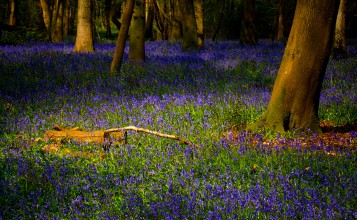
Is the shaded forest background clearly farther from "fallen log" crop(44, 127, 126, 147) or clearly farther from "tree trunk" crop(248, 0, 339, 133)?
"tree trunk" crop(248, 0, 339, 133)

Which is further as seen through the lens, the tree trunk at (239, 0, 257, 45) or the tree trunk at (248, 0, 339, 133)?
the tree trunk at (239, 0, 257, 45)

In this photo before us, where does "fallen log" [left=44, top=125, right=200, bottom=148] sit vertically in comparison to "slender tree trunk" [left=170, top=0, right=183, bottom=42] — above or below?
below

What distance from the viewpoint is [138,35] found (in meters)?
13.4

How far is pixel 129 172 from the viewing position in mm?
4973

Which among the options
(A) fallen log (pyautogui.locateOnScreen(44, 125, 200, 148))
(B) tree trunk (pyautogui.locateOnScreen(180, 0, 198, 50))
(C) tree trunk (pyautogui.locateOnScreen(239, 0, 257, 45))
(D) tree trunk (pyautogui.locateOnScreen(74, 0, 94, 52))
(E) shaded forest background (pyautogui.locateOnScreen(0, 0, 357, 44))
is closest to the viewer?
(A) fallen log (pyautogui.locateOnScreen(44, 125, 200, 148))

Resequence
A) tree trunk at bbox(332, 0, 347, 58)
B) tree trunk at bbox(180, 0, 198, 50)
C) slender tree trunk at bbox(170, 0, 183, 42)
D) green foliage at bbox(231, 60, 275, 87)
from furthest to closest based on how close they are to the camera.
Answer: slender tree trunk at bbox(170, 0, 183, 42)
tree trunk at bbox(180, 0, 198, 50)
tree trunk at bbox(332, 0, 347, 58)
green foliage at bbox(231, 60, 275, 87)

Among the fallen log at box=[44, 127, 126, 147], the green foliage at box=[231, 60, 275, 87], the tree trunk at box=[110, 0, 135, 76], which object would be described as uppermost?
the tree trunk at box=[110, 0, 135, 76]

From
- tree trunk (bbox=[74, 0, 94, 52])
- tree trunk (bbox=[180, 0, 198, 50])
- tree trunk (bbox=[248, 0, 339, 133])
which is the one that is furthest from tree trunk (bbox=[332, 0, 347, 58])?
Result: tree trunk (bbox=[248, 0, 339, 133])

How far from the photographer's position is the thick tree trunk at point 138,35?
13.4 metres

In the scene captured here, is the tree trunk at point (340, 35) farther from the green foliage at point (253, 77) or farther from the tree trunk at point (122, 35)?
the tree trunk at point (122, 35)

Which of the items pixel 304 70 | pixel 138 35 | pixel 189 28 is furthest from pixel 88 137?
pixel 189 28

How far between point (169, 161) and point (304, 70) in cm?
238

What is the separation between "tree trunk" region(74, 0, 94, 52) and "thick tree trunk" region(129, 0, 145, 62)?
3.47 meters

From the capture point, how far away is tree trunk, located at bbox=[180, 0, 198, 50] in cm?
1764
